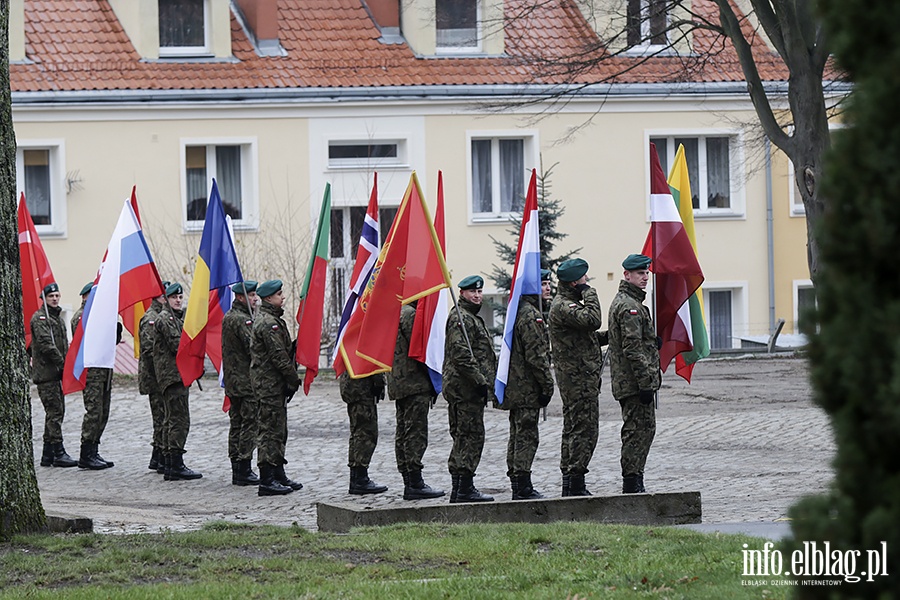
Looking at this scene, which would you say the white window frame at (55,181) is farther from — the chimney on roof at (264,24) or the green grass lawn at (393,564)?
the green grass lawn at (393,564)

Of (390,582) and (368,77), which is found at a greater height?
(368,77)

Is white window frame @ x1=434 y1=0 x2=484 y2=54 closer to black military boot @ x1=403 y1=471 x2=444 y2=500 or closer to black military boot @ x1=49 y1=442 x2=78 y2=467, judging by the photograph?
black military boot @ x1=49 y1=442 x2=78 y2=467

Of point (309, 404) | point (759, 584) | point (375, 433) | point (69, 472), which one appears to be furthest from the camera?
point (309, 404)

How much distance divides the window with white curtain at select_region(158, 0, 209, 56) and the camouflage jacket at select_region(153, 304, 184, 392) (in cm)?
1562

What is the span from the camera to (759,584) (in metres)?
6.83

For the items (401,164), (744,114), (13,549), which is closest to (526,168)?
(401,164)

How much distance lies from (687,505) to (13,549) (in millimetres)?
4761

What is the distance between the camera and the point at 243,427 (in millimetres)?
14188

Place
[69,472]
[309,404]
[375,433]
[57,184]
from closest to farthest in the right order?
[375,433] < [69,472] < [309,404] < [57,184]

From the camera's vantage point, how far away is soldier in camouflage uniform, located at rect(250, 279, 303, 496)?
13.4 meters

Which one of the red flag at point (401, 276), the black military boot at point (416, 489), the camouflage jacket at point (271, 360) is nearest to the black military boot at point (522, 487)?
the black military boot at point (416, 489)

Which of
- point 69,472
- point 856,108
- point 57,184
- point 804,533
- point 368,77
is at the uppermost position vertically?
point 368,77

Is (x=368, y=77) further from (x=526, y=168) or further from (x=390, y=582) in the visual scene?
(x=390, y=582)

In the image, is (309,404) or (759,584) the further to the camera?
(309,404)
